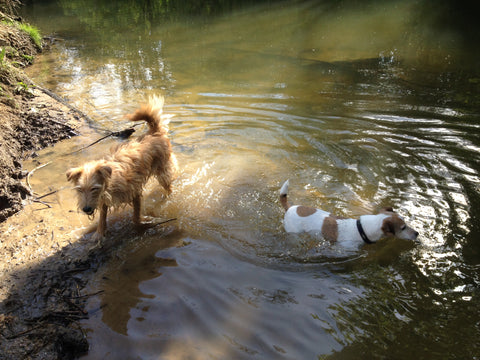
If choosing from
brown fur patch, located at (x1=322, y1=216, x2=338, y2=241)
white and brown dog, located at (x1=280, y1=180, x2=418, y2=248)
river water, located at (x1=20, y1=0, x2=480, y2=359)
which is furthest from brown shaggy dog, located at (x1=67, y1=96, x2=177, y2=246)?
brown fur patch, located at (x1=322, y1=216, x2=338, y2=241)

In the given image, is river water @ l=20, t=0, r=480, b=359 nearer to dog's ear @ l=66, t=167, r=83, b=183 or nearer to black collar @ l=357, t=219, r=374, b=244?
black collar @ l=357, t=219, r=374, b=244

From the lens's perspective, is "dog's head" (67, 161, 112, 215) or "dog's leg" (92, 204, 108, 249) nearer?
"dog's head" (67, 161, 112, 215)

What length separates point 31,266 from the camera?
409 centimetres

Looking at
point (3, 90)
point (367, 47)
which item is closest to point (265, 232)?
point (3, 90)

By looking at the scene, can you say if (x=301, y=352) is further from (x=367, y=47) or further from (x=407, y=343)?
(x=367, y=47)

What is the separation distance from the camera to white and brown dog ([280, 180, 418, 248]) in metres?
4.27

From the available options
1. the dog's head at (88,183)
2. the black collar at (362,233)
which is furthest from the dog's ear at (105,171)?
the black collar at (362,233)

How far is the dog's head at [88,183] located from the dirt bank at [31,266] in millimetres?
792

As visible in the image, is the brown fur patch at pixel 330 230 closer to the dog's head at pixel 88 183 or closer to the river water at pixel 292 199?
the river water at pixel 292 199

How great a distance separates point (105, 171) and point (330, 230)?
9.69 feet

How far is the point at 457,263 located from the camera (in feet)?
13.5

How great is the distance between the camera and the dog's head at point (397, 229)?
4246 millimetres

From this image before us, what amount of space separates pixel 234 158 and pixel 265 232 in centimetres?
233

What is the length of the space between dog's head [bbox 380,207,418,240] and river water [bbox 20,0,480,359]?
1.00 ft
